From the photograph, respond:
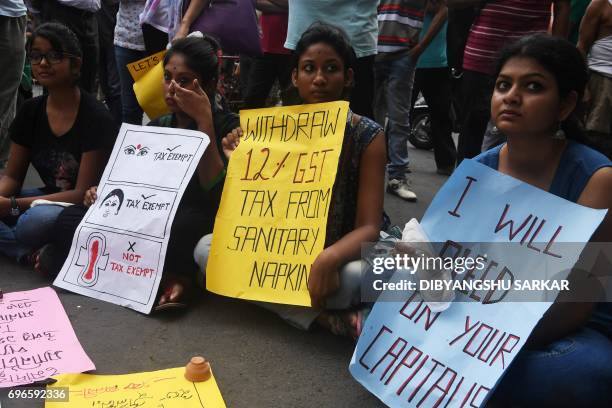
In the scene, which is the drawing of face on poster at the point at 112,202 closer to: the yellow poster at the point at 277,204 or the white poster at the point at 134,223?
the white poster at the point at 134,223

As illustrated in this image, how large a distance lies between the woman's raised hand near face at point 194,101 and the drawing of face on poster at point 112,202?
0.44 m

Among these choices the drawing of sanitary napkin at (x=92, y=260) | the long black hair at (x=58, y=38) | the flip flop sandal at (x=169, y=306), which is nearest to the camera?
the flip flop sandal at (x=169, y=306)

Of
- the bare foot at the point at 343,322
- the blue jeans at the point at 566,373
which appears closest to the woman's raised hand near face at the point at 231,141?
the bare foot at the point at 343,322

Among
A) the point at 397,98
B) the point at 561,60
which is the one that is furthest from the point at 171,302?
the point at 397,98

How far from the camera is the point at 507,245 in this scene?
5.82 feet

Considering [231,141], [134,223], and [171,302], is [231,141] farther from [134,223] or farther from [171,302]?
[171,302]

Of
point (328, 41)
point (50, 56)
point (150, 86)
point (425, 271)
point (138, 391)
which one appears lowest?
point (138, 391)

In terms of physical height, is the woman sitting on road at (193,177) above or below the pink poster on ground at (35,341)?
above

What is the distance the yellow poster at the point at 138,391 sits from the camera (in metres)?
1.71

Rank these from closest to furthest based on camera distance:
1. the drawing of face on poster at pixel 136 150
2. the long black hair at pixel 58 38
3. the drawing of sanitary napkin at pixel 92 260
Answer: the drawing of sanitary napkin at pixel 92 260, the drawing of face on poster at pixel 136 150, the long black hair at pixel 58 38

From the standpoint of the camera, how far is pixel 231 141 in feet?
8.18

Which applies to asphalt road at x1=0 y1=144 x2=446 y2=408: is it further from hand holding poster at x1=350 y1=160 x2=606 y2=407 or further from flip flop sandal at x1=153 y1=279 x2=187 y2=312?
hand holding poster at x1=350 y1=160 x2=606 y2=407

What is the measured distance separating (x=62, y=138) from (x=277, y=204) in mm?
1185

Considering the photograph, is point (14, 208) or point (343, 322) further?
point (14, 208)
